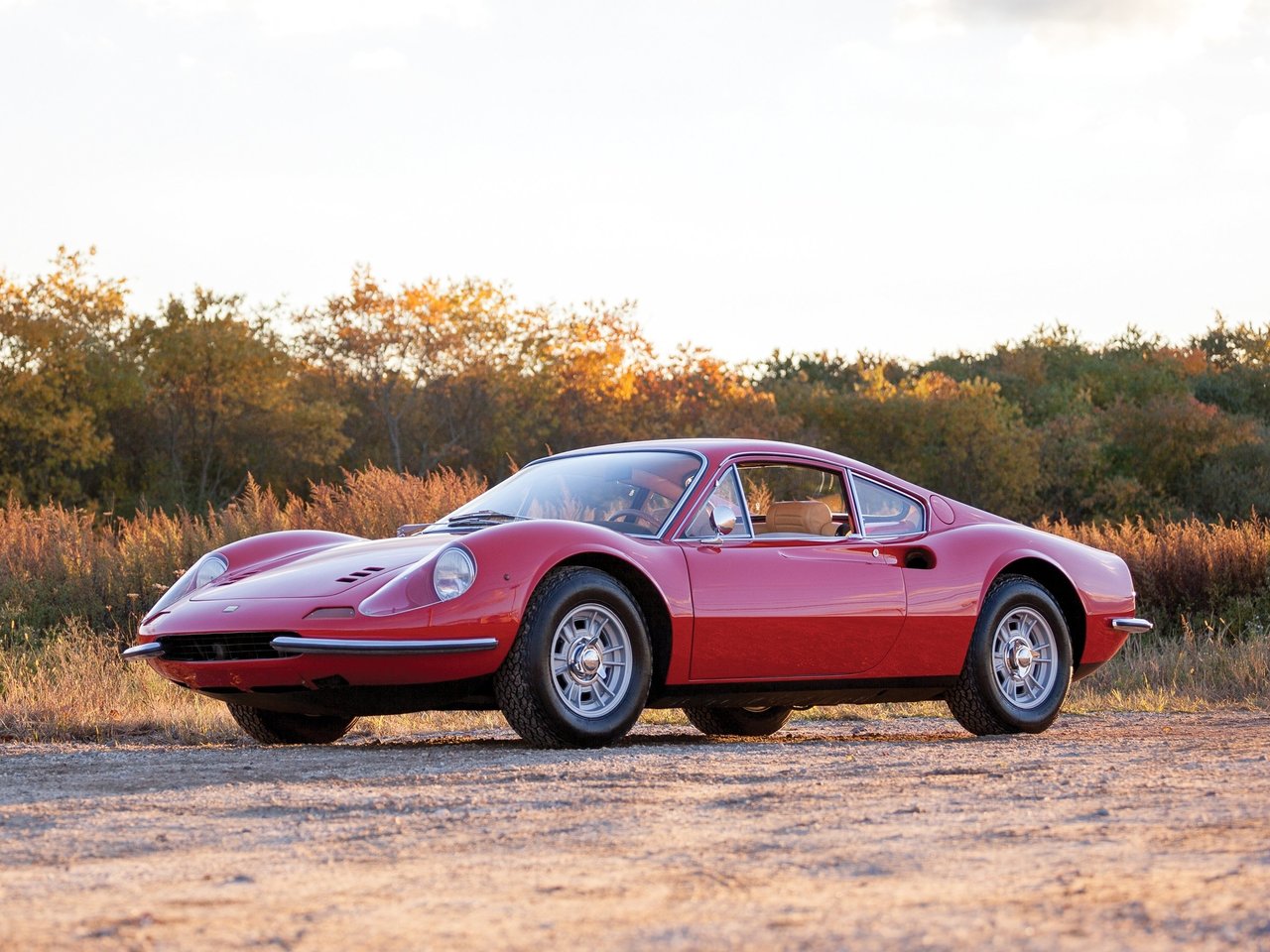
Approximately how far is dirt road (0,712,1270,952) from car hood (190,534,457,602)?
2.53 ft

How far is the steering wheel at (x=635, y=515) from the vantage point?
9172 millimetres

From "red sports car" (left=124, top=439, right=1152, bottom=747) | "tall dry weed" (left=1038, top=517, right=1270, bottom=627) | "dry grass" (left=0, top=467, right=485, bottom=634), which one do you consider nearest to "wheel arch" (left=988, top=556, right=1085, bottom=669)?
"red sports car" (left=124, top=439, right=1152, bottom=747)

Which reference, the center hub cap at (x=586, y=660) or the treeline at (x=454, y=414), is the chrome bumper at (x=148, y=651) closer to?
the center hub cap at (x=586, y=660)

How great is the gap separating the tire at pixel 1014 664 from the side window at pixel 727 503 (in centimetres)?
157

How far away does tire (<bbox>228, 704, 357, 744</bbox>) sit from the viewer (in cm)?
970

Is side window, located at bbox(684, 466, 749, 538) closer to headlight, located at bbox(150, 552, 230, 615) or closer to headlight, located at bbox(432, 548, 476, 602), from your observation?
headlight, located at bbox(432, 548, 476, 602)

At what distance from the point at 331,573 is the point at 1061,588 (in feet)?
14.2

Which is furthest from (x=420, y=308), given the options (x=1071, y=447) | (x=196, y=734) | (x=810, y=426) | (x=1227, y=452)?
(x=196, y=734)

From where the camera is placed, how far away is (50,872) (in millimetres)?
4793

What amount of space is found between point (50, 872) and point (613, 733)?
3966 millimetres

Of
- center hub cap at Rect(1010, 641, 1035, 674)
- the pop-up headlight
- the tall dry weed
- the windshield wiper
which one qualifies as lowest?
the tall dry weed

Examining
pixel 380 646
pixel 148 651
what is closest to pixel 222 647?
pixel 148 651

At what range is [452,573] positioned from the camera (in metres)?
8.27

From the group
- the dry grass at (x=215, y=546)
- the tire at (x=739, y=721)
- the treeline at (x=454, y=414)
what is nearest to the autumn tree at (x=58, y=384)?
the treeline at (x=454, y=414)
